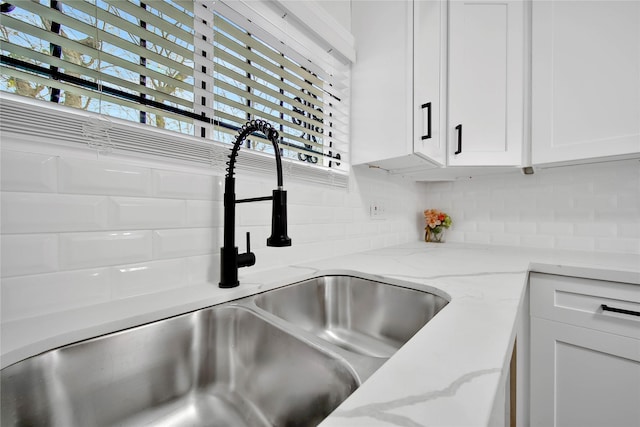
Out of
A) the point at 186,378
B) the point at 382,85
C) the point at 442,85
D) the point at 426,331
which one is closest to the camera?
the point at 426,331

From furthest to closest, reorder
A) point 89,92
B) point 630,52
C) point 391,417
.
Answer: point 630,52 < point 89,92 < point 391,417

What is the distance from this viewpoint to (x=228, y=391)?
2.10 ft

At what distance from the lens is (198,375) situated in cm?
63

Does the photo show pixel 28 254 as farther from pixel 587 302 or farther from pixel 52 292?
pixel 587 302

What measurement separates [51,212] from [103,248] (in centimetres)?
12

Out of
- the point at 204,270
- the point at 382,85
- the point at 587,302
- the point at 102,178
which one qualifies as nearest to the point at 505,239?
the point at 587,302

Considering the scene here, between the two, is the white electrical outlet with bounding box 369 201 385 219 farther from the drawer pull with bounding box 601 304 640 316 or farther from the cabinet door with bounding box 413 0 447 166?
the drawer pull with bounding box 601 304 640 316

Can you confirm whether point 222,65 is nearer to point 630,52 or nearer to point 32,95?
point 32,95

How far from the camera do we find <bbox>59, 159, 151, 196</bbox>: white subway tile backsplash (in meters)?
0.58

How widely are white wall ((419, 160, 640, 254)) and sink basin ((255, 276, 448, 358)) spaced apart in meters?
1.36

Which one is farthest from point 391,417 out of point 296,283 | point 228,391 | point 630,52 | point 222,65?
point 630,52

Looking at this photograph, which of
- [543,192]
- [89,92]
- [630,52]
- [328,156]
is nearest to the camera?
[89,92]

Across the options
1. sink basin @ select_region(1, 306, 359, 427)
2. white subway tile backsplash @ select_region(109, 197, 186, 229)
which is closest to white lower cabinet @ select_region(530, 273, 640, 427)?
sink basin @ select_region(1, 306, 359, 427)

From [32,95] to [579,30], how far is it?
2102mm
